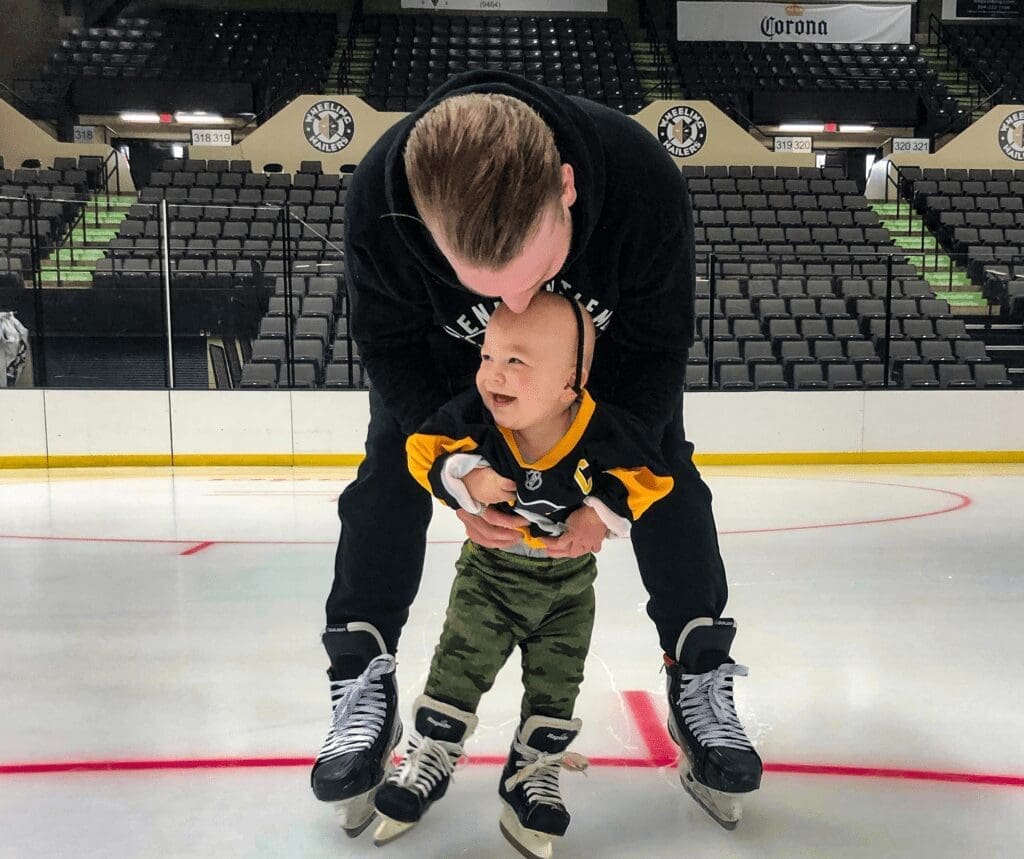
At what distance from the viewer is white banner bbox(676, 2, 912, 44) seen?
1332 centimetres

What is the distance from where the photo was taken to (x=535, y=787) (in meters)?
1.06

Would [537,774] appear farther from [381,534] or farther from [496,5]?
[496,5]

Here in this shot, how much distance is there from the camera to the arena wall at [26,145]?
1126cm

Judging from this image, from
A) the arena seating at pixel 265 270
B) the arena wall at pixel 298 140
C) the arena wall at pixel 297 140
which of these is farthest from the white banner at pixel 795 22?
the arena seating at pixel 265 270

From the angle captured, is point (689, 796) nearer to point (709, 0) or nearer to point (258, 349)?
point (258, 349)

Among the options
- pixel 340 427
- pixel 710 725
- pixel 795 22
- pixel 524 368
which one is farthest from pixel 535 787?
pixel 795 22

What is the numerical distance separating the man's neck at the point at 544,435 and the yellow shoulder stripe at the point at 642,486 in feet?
0.23

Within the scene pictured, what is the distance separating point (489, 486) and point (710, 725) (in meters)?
0.44

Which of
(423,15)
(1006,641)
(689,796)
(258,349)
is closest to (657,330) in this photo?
(689,796)

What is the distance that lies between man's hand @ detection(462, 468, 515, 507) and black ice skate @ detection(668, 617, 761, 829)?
0.35 m

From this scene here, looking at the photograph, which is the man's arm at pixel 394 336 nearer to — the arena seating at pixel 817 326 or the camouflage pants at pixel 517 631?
the camouflage pants at pixel 517 631

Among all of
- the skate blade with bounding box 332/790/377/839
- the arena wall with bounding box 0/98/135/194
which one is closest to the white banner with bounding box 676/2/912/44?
the arena wall with bounding box 0/98/135/194

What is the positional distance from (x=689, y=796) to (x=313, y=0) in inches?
628

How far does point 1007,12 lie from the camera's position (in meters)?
14.7
